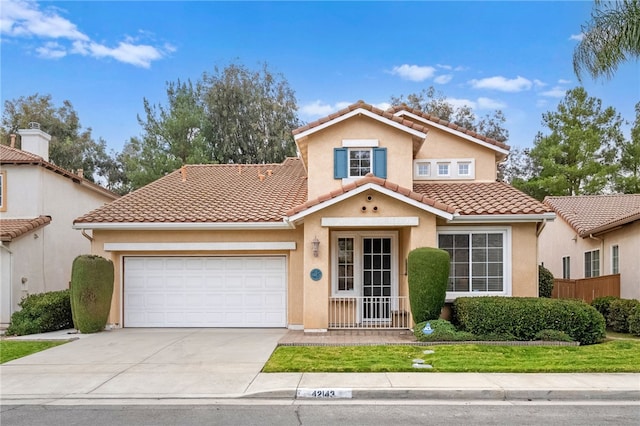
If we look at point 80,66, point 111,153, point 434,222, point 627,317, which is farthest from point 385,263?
point 111,153

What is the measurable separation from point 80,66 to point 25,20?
629 cm

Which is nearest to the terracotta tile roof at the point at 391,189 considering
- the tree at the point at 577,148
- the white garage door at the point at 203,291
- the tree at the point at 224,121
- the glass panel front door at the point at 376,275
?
the glass panel front door at the point at 376,275

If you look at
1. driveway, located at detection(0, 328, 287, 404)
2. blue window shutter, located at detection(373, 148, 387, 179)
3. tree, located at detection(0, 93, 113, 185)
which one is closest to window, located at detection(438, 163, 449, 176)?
blue window shutter, located at detection(373, 148, 387, 179)

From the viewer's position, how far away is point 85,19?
16.3 m

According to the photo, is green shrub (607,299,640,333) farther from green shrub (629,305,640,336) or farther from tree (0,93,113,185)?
tree (0,93,113,185)

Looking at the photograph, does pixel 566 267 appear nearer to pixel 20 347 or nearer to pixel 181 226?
pixel 181 226

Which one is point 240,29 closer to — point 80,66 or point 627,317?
point 80,66

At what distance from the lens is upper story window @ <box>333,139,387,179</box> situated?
1481cm

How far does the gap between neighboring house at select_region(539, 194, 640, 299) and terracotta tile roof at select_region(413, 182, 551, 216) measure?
3695 mm

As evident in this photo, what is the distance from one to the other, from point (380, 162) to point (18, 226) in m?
11.4

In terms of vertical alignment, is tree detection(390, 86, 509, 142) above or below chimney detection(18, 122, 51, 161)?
above

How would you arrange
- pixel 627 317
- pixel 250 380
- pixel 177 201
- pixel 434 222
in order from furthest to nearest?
pixel 177 201
pixel 627 317
pixel 434 222
pixel 250 380

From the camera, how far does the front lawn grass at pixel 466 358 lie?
932 centimetres

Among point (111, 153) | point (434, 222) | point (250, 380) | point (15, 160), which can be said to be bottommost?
point (250, 380)
